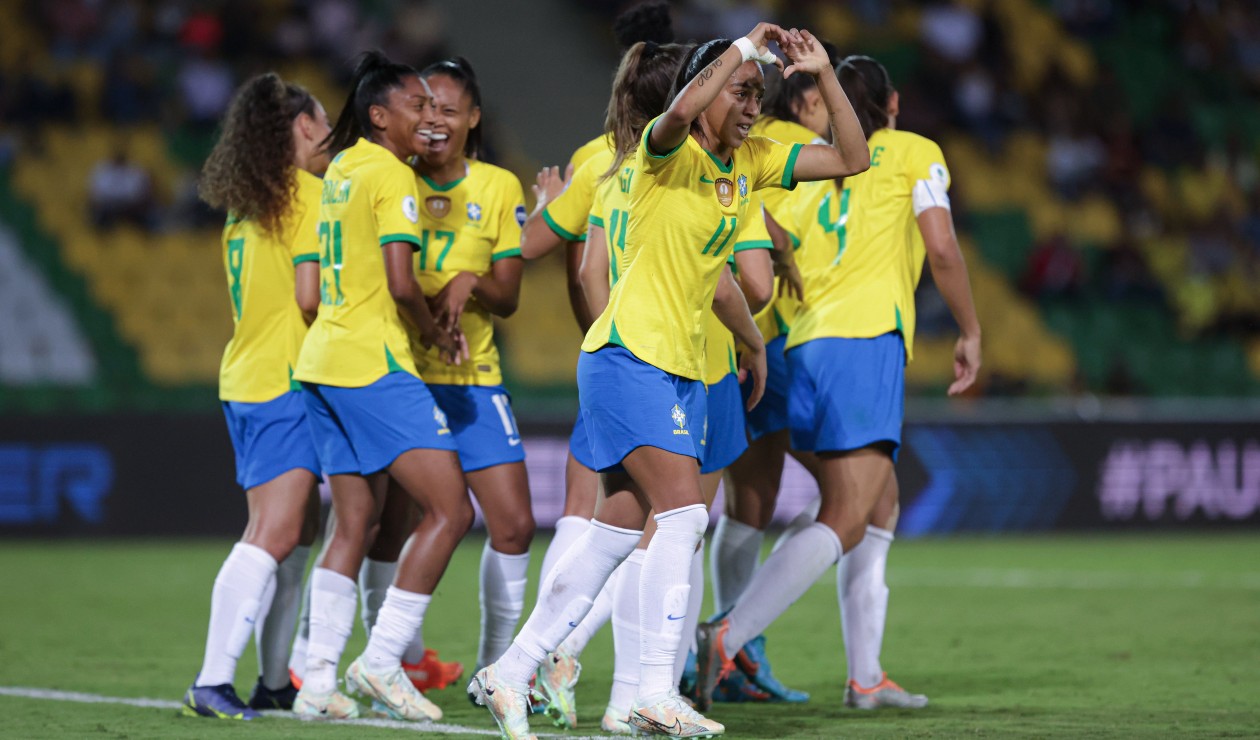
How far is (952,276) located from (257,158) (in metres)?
2.60

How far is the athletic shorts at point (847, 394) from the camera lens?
18.5 feet

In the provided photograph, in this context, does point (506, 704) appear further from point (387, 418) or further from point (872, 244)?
point (872, 244)

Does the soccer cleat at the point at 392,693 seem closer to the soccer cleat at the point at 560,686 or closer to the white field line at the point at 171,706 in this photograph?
the white field line at the point at 171,706

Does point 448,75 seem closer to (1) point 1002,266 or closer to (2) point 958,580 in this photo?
(2) point 958,580

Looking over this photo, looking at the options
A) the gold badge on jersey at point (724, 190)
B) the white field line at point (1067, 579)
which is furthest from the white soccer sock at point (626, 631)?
the white field line at point (1067, 579)

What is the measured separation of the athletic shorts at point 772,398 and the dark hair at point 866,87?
0.90 meters

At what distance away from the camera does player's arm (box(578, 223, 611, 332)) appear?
519cm

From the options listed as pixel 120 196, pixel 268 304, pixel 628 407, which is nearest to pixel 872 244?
pixel 628 407

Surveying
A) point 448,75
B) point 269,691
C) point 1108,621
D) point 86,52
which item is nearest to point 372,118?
point 448,75

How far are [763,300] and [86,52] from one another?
13.3 metres

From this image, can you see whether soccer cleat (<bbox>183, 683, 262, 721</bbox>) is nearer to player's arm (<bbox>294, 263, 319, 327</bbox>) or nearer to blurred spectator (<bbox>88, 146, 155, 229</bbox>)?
player's arm (<bbox>294, 263, 319, 327</bbox>)

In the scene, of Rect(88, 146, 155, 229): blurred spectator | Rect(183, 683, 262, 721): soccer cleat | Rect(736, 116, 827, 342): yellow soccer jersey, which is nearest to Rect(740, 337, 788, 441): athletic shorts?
Rect(736, 116, 827, 342): yellow soccer jersey

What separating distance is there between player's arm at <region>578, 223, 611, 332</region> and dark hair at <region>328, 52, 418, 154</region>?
1.01 meters

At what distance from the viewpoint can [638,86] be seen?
4988 millimetres
